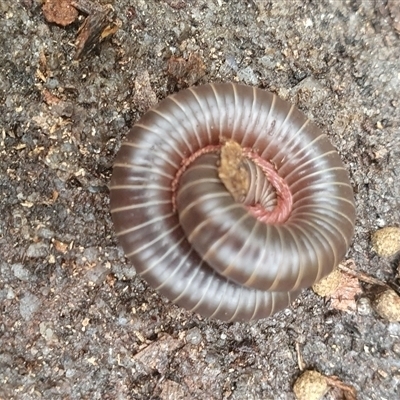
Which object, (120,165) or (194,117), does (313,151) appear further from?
(120,165)

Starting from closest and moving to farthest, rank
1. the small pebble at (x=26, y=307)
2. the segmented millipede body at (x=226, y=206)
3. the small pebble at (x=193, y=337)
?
1. the segmented millipede body at (x=226, y=206)
2. the small pebble at (x=26, y=307)
3. the small pebble at (x=193, y=337)

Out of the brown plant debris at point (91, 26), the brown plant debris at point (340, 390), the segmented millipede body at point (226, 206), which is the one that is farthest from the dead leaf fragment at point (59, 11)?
the brown plant debris at point (340, 390)

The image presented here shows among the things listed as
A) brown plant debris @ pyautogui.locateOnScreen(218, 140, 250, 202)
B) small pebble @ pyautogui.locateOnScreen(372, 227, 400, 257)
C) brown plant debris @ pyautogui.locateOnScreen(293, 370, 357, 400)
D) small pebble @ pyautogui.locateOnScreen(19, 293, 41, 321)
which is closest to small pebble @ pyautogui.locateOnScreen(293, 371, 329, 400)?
brown plant debris @ pyautogui.locateOnScreen(293, 370, 357, 400)

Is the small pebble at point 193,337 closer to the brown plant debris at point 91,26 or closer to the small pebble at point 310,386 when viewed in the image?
the small pebble at point 310,386

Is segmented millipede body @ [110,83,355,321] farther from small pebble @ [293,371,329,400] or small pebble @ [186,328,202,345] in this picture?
small pebble @ [293,371,329,400]

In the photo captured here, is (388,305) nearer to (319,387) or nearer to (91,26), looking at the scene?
(319,387)
